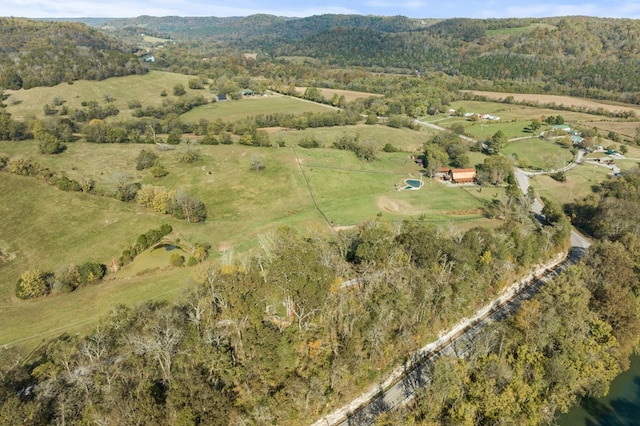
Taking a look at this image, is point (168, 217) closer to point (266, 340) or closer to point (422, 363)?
point (266, 340)

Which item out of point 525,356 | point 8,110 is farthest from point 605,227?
point 8,110

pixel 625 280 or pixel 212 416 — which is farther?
pixel 625 280

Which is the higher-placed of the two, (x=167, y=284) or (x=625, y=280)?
(x=625, y=280)

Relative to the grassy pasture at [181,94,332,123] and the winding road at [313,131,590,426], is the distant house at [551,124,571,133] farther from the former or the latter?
the winding road at [313,131,590,426]

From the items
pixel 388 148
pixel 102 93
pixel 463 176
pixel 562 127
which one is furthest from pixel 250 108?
pixel 562 127

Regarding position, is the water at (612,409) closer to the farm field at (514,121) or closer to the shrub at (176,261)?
the shrub at (176,261)

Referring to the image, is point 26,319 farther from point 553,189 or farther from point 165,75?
point 165,75
